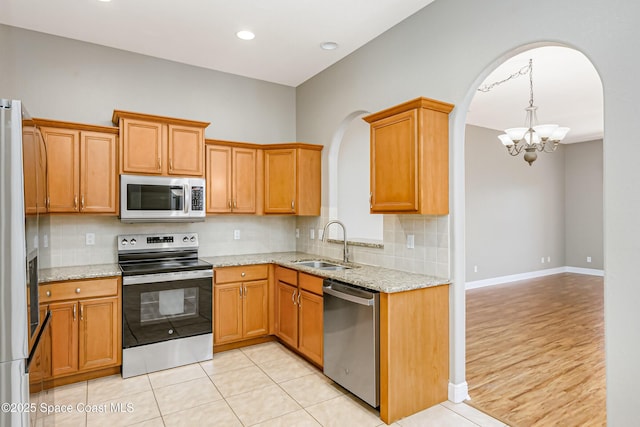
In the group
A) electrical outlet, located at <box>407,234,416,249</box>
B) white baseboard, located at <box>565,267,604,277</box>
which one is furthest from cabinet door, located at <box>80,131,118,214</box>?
white baseboard, located at <box>565,267,604,277</box>

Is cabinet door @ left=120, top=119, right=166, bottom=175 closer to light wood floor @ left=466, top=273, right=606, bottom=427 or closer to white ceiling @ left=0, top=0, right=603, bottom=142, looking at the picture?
white ceiling @ left=0, top=0, right=603, bottom=142

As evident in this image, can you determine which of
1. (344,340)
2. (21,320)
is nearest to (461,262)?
(344,340)

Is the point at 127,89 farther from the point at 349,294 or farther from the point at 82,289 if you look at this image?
the point at 349,294

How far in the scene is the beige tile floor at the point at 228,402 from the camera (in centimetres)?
257

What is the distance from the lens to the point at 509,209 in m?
7.54

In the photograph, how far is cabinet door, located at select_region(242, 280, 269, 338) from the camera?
393cm

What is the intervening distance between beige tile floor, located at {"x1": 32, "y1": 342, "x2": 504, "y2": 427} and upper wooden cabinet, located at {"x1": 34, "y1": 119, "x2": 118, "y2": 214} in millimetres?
1586

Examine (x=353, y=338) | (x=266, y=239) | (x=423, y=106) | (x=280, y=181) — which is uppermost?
(x=423, y=106)

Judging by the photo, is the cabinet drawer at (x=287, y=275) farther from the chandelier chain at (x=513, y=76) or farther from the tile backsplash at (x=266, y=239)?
the chandelier chain at (x=513, y=76)

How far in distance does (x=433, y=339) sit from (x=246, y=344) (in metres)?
2.13

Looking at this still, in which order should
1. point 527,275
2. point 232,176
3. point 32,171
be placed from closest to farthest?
1. point 32,171
2. point 232,176
3. point 527,275

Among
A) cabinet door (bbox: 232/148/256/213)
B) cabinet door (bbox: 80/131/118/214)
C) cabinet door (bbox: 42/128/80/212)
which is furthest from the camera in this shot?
cabinet door (bbox: 232/148/256/213)

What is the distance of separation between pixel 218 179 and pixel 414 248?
227 centimetres

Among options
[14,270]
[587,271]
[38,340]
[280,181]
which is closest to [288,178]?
[280,181]
